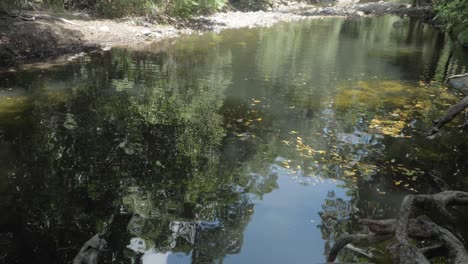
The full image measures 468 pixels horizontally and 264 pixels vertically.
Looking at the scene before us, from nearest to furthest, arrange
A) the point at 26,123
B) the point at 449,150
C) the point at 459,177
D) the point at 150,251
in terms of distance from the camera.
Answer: the point at 150,251
the point at 459,177
the point at 449,150
the point at 26,123

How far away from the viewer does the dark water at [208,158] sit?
5.36 metres

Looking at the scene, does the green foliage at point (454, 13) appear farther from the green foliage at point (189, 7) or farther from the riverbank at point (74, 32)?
the green foliage at point (189, 7)

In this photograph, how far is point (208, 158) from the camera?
25.4ft

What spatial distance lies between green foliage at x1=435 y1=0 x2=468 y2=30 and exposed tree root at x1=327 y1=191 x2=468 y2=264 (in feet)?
75.6

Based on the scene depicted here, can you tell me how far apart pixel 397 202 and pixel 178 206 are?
341 cm

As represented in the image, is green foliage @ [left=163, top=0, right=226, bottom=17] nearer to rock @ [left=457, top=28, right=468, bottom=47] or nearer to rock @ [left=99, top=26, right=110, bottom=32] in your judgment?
rock @ [left=99, top=26, right=110, bottom=32]

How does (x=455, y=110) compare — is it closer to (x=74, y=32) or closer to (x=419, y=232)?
(x=419, y=232)

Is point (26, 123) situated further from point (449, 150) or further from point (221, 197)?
point (449, 150)

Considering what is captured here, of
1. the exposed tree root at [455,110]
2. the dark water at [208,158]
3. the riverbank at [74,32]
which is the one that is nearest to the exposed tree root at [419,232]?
the dark water at [208,158]

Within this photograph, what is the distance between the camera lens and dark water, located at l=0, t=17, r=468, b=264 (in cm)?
536

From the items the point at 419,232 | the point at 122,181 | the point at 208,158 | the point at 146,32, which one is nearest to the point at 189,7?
the point at 146,32

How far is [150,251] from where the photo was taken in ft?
16.8

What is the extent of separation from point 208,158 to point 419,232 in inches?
187

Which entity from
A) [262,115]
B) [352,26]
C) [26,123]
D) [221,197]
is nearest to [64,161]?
[26,123]
